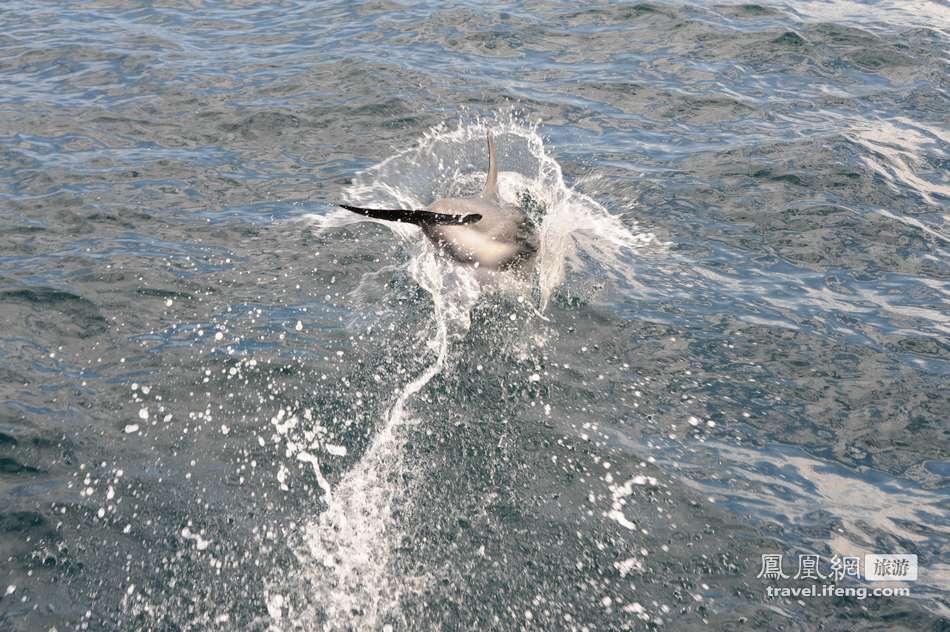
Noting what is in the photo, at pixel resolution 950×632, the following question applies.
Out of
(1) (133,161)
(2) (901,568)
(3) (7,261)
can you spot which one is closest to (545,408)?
(2) (901,568)

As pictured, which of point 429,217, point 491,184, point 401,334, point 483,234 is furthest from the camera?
point 491,184

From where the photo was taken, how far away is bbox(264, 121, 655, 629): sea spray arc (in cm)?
538

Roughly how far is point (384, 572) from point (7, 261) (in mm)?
6440

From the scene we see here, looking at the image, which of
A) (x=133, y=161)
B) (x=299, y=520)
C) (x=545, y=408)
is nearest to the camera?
(x=299, y=520)

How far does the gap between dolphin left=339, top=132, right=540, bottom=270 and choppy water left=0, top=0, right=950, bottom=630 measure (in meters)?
0.29

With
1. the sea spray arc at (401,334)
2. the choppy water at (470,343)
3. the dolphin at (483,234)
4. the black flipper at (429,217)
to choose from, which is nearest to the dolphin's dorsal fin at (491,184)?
the dolphin at (483,234)

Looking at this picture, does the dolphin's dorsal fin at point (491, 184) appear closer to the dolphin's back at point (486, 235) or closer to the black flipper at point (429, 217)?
the dolphin's back at point (486, 235)

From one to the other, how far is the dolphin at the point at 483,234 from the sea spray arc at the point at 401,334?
0.20 meters

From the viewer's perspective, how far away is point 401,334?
26.0 feet

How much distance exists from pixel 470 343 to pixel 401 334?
2.36 feet

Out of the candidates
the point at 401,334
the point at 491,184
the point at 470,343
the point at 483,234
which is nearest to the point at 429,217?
the point at 483,234

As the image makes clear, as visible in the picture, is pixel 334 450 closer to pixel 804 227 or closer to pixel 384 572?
pixel 384 572

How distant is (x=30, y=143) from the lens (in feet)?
38.3

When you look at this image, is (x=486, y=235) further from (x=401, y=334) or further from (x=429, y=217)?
(x=401, y=334)
